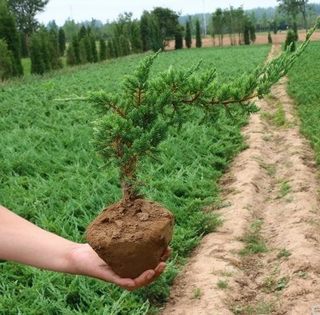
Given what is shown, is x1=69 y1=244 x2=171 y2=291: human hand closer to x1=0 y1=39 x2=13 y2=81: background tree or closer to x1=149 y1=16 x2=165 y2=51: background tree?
x1=0 y1=39 x2=13 y2=81: background tree

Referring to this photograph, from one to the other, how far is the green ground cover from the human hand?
567 centimetres

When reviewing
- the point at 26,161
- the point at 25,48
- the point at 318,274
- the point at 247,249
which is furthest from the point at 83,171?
the point at 25,48

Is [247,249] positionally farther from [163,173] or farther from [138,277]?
[138,277]

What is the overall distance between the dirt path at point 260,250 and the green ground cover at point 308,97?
105 cm

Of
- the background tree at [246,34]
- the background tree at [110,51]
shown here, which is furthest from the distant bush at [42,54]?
the background tree at [246,34]

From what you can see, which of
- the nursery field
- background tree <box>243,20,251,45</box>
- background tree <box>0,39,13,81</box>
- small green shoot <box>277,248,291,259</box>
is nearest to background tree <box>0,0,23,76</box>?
background tree <box>0,39,13,81</box>

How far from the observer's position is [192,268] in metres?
4.23

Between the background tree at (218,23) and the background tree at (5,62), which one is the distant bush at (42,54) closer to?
the background tree at (5,62)

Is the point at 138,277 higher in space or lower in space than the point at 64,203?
higher

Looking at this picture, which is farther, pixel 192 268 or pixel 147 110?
pixel 192 268

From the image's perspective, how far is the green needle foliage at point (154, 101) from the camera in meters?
1.72

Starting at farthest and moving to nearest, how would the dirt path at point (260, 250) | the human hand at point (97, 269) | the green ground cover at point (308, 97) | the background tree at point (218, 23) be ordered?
the background tree at point (218, 23)
the green ground cover at point (308, 97)
the dirt path at point (260, 250)
the human hand at point (97, 269)

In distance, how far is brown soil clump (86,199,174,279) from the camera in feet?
6.06

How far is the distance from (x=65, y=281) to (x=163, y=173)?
2779 millimetres
